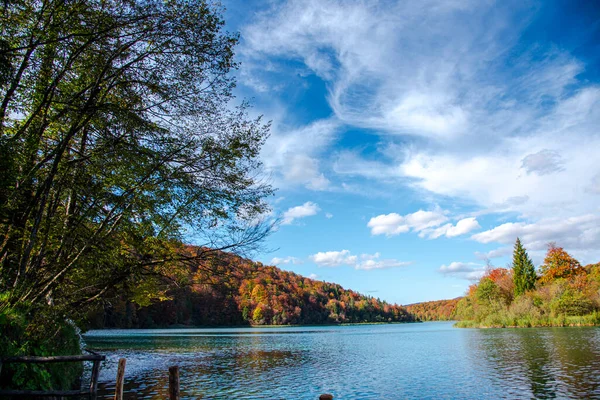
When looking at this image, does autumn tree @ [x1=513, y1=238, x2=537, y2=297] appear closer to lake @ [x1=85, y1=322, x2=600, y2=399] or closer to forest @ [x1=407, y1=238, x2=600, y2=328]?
forest @ [x1=407, y1=238, x2=600, y2=328]

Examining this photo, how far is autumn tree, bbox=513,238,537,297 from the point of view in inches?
3204

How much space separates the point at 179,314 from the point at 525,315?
96.9 metres

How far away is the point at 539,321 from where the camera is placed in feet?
213

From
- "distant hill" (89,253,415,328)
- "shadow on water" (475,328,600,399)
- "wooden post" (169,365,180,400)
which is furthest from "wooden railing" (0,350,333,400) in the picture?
"distant hill" (89,253,415,328)

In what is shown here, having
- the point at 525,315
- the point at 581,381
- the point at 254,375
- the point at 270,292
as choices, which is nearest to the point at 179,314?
the point at 270,292

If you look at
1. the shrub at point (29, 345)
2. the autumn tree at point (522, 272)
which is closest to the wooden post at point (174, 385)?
the shrub at point (29, 345)

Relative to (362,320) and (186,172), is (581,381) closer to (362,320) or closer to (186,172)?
(186,172)

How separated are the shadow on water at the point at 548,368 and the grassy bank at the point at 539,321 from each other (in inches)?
1229

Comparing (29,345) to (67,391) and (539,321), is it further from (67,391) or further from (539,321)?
(539,321)

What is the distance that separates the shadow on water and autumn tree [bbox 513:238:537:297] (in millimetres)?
50288

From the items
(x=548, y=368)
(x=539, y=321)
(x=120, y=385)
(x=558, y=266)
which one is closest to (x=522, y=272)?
(x=558, y=266)

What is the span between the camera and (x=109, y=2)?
9.84 m

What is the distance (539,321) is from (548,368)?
4914cm

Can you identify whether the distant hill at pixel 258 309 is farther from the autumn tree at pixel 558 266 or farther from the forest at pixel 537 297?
the autumn tree at pixel 558 266
